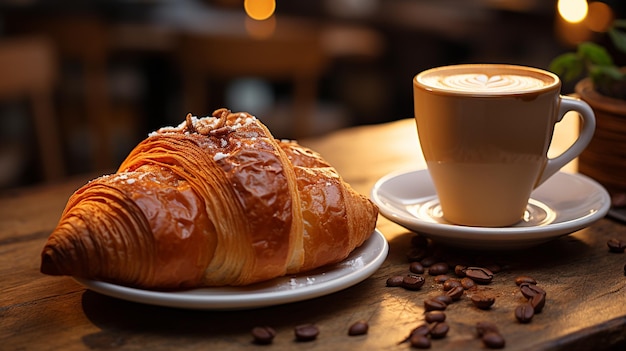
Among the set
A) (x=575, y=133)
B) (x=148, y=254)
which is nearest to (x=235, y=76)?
(x=575, y=133)

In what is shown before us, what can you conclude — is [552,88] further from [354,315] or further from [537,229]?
[354,315]

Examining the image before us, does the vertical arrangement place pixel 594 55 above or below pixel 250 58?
above

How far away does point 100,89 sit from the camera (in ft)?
11.1

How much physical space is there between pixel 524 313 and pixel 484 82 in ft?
1.20

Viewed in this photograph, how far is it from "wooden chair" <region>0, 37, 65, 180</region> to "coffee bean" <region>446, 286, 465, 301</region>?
6.08 feet

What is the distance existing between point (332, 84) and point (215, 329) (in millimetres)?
3499

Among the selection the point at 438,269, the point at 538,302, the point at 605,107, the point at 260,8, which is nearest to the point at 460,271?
the point at 438,269

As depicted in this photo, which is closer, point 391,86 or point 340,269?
point 340,269

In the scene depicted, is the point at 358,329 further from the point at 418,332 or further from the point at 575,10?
the point at 575,10

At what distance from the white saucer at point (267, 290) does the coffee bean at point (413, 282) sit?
0.14ft

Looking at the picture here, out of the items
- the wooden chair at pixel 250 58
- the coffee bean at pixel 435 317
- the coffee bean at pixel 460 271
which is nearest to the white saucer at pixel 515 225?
the coffee bean at pixel 460 271

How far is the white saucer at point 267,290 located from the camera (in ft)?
2.78

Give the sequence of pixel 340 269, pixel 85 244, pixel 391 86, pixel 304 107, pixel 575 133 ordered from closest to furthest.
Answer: pixel 85 244 → pixel 340 269 → pixel 575 133 → pixel 304 107 → pixel 391 86

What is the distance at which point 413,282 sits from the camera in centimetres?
97
